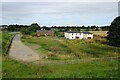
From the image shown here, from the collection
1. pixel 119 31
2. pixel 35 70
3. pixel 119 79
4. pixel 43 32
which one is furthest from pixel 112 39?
pixel 43 32

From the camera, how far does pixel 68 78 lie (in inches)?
530

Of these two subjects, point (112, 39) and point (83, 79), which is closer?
point (83, 79)

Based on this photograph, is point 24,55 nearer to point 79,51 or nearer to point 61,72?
point 79,51

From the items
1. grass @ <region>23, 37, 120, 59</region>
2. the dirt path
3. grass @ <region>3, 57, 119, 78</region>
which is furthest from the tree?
grass @ <region>3, 57, 119, 78</region>

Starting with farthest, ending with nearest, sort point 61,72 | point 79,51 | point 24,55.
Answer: point 79,51, point 24,55, point 61,72

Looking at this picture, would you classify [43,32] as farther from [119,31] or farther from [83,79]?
[83,79]

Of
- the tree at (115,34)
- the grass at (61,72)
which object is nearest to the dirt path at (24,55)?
the grass at (61,72)

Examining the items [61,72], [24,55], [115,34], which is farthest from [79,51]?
[61,72]

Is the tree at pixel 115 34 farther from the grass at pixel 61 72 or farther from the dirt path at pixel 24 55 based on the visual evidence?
the grass at pixel 61 72

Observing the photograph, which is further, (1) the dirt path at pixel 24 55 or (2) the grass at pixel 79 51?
(2) the grass at pixel 79 51

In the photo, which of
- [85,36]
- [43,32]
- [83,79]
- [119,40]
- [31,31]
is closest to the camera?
[83,79]

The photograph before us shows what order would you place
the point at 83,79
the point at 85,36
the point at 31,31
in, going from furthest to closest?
1. the point at 31,31
2. the point at 85,36
3. the point at 83,79

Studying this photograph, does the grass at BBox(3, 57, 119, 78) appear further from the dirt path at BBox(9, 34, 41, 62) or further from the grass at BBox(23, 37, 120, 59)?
the grass at BBox(23, 37, 120, 59)

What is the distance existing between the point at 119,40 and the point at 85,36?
40061 millimetres
